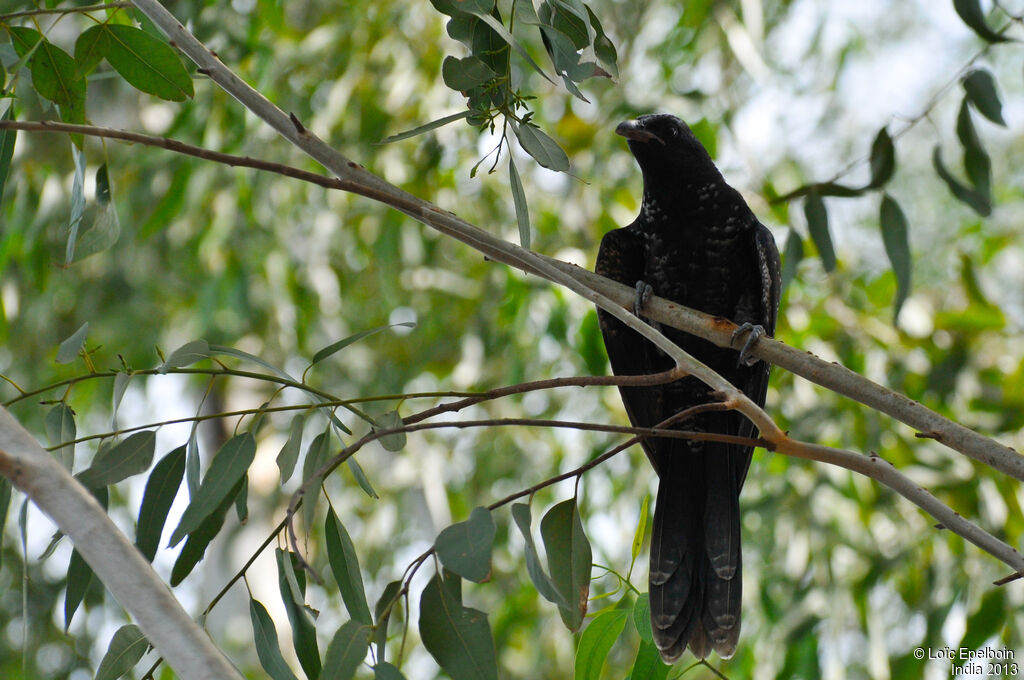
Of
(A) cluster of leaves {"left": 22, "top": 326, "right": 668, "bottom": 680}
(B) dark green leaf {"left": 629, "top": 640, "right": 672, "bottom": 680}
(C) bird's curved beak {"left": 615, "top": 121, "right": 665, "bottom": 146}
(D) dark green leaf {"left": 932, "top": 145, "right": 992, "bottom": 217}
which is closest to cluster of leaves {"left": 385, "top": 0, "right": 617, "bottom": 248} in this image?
(A) cluster of leaves {"left": 22, "top": 326, "right": 668, "bottom": 680}

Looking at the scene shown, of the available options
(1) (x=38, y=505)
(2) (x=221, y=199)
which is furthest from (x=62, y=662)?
(1) (x=38, y=505)

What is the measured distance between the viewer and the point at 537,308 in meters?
3.14

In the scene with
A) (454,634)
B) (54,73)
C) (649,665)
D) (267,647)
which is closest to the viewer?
(454,634)

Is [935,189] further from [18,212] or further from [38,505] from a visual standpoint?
[38,505]

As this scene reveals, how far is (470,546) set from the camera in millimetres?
955

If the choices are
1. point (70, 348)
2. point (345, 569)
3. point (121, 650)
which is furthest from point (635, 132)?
point (121, 650)

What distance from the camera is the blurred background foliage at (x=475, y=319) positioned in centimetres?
279

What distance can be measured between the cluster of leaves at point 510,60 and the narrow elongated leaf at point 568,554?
1.24 ft

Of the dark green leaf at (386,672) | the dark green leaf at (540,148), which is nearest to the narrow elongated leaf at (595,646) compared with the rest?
the dark green leaf at (386,672)

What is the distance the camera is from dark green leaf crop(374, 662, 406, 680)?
37.7 inches

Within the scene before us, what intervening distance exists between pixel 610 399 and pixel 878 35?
614cm

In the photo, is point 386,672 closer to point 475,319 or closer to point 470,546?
point 470,546

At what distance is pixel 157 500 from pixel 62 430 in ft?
0.49

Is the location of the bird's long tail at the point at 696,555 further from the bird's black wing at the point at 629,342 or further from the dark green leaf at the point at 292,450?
the dark green leaf at the point at 292,450
